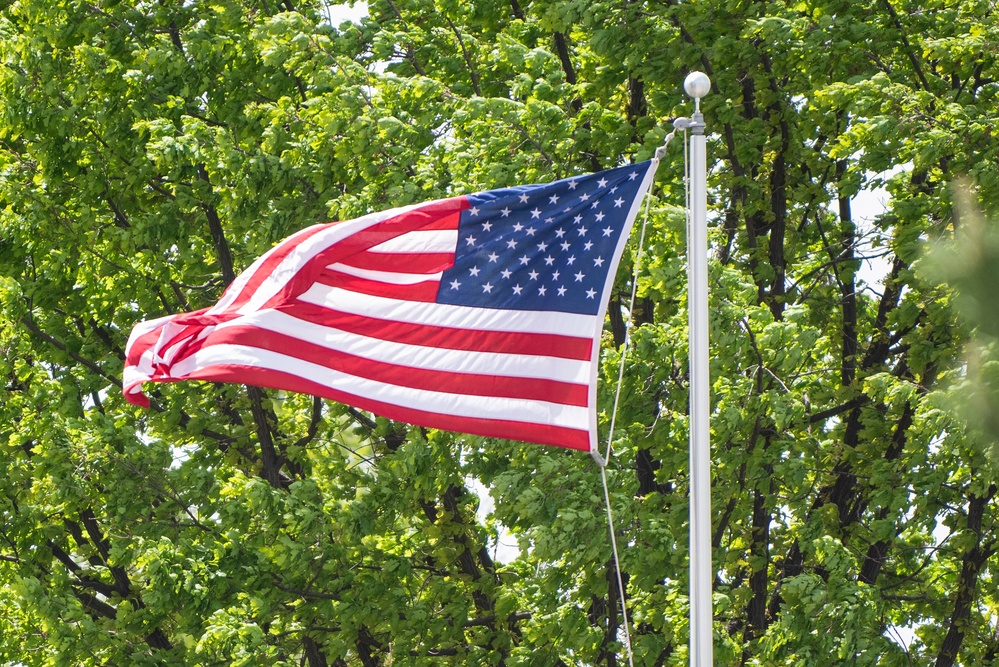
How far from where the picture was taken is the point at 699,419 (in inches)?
229

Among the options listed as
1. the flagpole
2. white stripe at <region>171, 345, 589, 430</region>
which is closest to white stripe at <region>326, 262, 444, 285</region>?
white stripe at <region>171, 345, 589, 430</region>

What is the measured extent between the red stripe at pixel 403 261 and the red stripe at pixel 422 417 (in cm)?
71

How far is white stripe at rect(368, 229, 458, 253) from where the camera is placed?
22.2ft

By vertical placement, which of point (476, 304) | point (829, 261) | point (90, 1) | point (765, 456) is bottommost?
point (765, 456)

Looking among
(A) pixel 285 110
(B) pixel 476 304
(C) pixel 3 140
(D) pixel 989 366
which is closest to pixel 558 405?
(B) pixel 476 304

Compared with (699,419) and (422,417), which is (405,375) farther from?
(699,419)

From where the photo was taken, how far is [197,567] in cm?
968

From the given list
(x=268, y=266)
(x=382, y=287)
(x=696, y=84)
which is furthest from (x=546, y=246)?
(x=268, y=266)

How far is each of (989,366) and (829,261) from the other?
9714mm

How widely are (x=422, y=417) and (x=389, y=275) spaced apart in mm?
832

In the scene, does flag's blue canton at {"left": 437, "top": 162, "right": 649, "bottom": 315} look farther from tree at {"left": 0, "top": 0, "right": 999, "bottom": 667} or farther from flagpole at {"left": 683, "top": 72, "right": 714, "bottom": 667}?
tree at {"left": 0, "top": 0, "right": 999, "bottom": 667}

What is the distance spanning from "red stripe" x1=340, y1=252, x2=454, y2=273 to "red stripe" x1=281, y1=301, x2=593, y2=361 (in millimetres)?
289

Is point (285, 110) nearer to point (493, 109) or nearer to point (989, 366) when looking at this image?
point (493, 109)

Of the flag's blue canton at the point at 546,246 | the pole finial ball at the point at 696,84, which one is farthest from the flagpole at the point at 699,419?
the flag's blue canton at the point at 546,246
